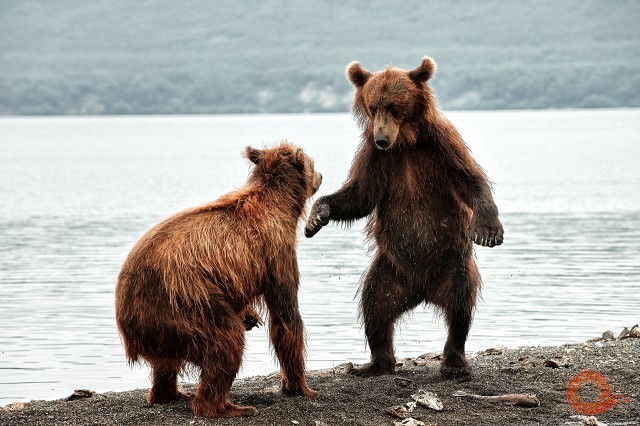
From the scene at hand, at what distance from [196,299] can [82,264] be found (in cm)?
1211

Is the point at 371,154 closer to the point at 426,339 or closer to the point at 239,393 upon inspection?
the point at 239,393

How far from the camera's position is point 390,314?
8664 mm

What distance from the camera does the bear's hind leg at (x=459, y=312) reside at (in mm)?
8367

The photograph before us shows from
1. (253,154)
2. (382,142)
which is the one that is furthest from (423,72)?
(253,154)

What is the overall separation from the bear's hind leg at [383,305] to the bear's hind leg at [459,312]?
338 mm

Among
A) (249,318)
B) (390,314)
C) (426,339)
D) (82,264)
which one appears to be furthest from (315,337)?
(82,264)

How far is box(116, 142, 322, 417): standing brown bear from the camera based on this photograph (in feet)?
22.8

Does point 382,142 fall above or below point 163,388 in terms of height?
above

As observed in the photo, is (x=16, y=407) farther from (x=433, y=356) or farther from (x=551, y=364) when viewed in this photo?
(x=551, y=364)

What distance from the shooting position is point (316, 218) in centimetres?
834

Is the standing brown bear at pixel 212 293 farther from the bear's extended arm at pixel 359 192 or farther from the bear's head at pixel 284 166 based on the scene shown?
the bear's extended arm at pixel 359 192

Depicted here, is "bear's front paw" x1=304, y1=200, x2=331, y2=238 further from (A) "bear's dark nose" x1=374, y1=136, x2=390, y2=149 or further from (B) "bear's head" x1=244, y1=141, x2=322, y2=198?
(A) "bear's dark nose" x1=374, y1=136, x2=390, y2=149

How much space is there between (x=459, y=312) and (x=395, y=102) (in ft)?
5.39

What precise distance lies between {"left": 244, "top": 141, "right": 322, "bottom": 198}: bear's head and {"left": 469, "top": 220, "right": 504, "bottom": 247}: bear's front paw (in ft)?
4.04
